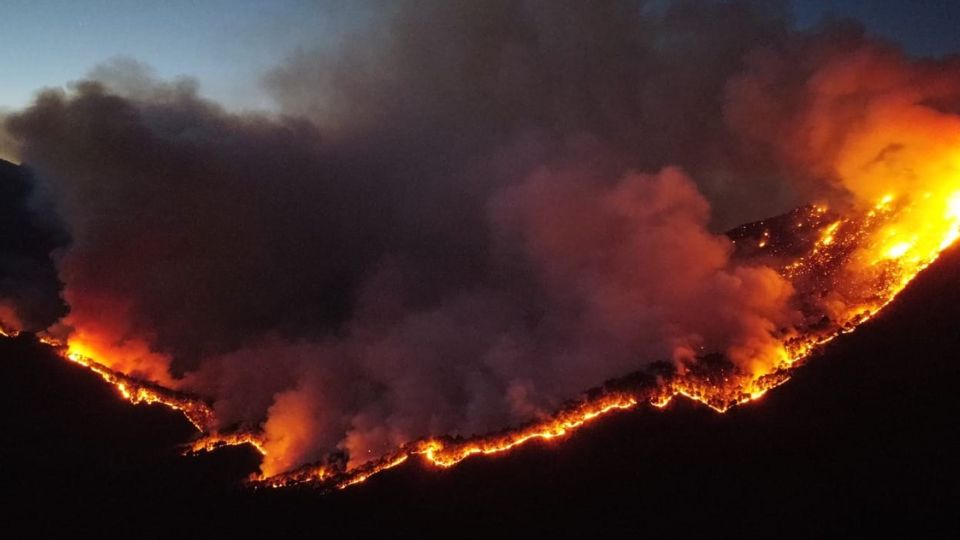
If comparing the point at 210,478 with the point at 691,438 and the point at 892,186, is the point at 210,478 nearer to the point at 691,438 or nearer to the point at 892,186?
the point at 691,438

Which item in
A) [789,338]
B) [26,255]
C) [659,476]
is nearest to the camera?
[659,476]

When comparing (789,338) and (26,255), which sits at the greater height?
(26,255)

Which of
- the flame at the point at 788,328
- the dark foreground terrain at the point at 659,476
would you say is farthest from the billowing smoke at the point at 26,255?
the dark foreground terrain at the point at 659,476

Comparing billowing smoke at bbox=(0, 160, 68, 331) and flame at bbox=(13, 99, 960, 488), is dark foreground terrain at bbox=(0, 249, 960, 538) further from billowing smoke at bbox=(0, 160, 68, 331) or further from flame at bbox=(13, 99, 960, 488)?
billowing smoke at bbox=(0, 160, 68, 331)

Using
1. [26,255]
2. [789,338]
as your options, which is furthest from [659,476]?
[26,255]

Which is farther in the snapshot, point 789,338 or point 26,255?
point 26,255

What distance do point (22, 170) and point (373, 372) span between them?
119 feet

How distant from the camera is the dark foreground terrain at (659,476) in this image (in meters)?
14.1

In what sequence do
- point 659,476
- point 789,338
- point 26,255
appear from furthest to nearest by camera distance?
1. point 26,255
2. point 789,338
3. point 659,476

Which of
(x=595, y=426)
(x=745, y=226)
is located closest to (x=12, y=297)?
(x=595, y=426)

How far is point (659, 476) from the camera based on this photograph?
15789 millimetres

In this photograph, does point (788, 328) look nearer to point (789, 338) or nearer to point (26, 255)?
point (789, 338)

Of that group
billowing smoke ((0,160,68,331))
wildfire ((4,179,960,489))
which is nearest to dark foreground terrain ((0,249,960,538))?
wildfire ((4,179,960,489))

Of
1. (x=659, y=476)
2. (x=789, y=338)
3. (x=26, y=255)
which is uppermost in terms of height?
(x=26, y=255)
